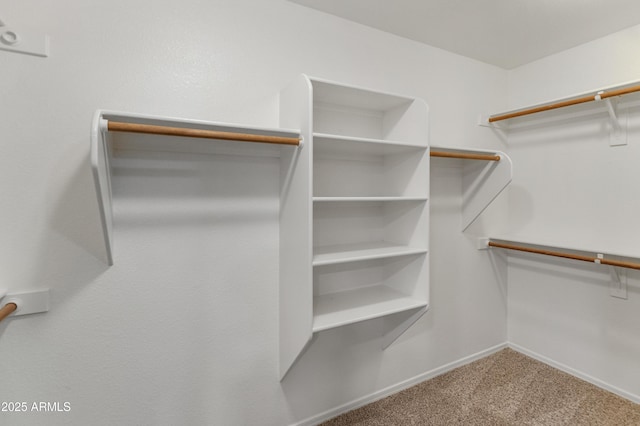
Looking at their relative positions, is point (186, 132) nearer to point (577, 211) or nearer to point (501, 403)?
point (501, 403)

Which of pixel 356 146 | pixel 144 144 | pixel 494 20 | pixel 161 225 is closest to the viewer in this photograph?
pixel 144 144

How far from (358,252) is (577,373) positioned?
1915mm

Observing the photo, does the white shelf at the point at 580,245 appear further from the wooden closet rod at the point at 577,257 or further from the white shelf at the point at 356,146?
the white shelf at the point at 356,146

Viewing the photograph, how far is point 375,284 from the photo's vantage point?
6.13 ft

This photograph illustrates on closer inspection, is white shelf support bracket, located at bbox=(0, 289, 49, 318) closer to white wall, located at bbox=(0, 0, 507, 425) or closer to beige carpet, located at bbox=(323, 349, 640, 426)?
white wall, located at bbox=(0, 0, 507, 425)

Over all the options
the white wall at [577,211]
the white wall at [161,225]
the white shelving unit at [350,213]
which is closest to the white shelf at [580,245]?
the white wall at [577,211]

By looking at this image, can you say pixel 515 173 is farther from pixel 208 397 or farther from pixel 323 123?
pixel 208 397

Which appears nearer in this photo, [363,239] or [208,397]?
[208,397]

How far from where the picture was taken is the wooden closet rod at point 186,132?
1.00 m

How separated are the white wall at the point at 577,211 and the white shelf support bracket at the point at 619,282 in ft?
0.12

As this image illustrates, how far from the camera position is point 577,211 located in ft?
6.82

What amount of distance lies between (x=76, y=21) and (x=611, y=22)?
2.77 m

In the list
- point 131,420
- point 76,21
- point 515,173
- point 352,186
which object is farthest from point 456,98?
point 131,420

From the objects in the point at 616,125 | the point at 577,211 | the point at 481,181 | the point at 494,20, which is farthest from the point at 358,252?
the point at 616,125
